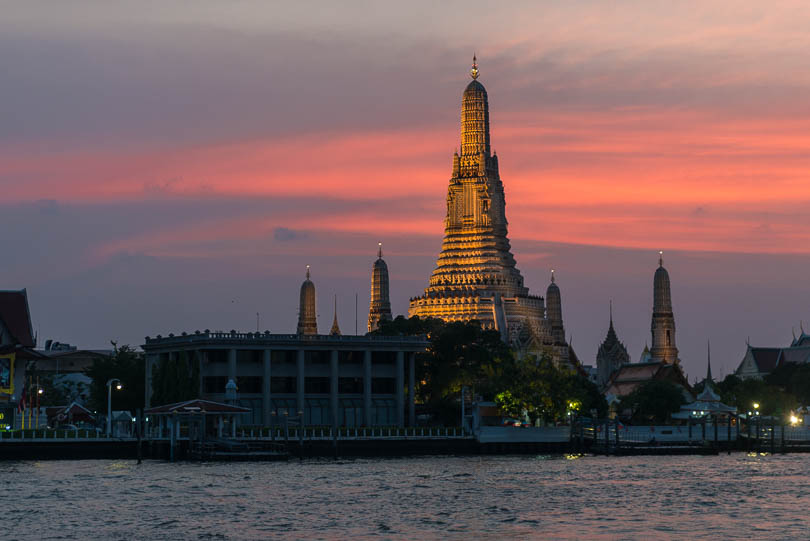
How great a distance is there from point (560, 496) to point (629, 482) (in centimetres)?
1040

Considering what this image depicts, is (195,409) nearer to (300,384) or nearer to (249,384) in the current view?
(249,384)

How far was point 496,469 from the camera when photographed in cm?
10169

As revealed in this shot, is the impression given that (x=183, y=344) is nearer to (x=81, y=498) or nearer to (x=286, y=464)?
(x=286, y=464)

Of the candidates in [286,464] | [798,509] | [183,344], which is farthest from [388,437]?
[798,509]

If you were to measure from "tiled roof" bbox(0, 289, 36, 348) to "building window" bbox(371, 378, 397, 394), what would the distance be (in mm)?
31046

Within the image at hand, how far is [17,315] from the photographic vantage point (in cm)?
13512

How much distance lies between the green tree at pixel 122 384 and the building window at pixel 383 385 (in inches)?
1070

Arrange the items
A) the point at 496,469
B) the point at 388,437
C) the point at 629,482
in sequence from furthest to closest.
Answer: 1. the point at 388,437
2. the point at 496,469
3. the point at 629,482

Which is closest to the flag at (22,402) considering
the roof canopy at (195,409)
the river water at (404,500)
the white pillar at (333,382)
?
the river water at (404,500)

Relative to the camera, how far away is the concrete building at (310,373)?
134 meters

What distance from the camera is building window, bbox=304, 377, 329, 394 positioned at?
452 feet

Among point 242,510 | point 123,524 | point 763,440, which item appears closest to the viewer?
point 123,524

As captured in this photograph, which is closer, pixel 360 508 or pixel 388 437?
pixel 360 508

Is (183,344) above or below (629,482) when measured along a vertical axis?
above
